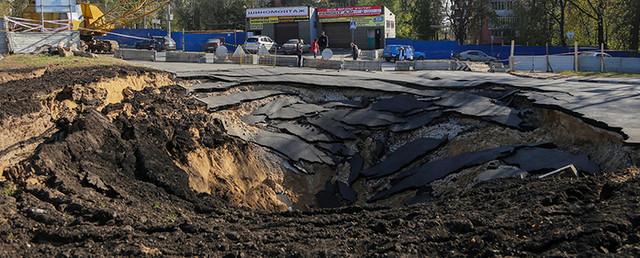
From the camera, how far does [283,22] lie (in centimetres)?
5384

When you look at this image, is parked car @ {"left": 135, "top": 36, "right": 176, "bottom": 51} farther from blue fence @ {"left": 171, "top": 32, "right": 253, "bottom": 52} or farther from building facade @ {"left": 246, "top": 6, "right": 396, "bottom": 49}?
building facade @ {"left": 246, "top": 6, "right": 396, "bottom": 49}

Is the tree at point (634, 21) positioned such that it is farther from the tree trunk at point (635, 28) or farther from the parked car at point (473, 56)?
the parked car at point (473, 56)

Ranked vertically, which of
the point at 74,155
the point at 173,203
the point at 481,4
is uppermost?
the point at 481,4

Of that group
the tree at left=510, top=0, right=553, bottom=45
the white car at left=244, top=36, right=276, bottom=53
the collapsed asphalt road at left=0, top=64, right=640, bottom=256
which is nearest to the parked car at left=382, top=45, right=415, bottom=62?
the white car at left=244, top=36, right=276, bottom=53

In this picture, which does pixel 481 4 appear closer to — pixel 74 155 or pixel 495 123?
pixel 495 123

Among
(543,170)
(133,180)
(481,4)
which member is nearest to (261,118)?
(133,180)

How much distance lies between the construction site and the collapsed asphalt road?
40 millimetres

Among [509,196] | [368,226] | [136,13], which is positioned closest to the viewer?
[368,226]

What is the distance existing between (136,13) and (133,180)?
79.3 feet

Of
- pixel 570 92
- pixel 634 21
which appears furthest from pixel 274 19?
pixel 570 92

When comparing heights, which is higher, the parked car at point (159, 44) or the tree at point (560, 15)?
the tree at point (560, 15)

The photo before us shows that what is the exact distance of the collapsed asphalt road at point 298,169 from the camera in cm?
648

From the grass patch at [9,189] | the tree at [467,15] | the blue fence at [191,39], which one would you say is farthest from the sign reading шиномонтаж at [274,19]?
the grass patch at [9,189]

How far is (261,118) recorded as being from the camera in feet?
54.7
